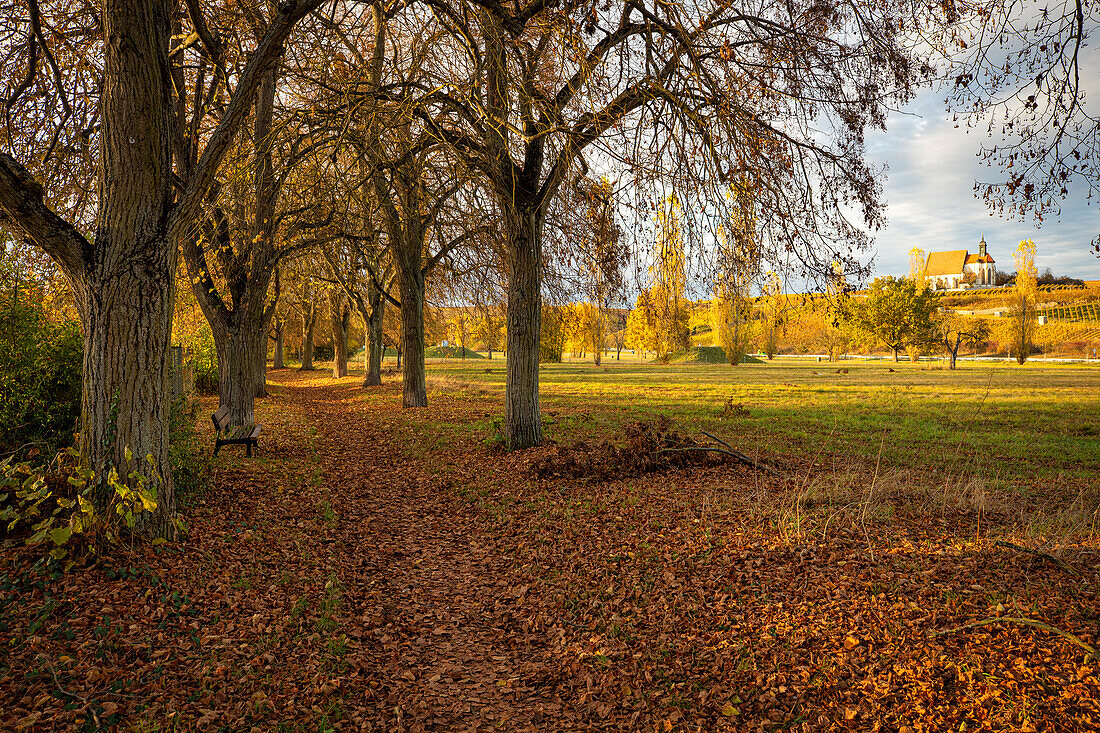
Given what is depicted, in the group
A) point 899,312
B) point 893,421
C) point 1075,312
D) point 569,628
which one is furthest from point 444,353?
point 1075,312

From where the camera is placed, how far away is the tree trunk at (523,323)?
9.54 m

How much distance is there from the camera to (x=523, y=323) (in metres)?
9.63

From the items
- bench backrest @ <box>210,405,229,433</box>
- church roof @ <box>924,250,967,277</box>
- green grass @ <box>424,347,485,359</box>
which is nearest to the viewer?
bench backrest @ <box>210,405,229,433</box>

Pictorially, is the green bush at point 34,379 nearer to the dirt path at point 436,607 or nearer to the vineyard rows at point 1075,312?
the dirt path at point 436,607

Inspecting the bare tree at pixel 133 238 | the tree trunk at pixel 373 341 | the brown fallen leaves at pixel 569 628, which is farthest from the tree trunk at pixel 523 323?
the tree trunk at pixel 373 341

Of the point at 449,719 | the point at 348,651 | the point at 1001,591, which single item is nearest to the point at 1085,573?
the point at 1001,591

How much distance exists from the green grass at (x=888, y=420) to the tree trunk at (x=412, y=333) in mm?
2166

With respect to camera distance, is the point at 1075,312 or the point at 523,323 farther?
the point at 1075,312

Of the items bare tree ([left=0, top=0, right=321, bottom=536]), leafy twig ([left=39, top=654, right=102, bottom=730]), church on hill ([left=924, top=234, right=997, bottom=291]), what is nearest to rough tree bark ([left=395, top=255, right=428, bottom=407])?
bare tree ([left=0, top=0, right=321, bottom=536])

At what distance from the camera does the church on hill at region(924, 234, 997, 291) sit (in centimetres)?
10619

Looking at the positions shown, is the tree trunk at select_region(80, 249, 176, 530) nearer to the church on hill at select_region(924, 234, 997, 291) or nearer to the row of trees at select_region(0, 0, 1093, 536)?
the row of trees at select_region(0, 0, 1093, 536)

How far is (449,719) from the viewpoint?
336 cm

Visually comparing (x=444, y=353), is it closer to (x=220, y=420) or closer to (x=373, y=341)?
(x=373, y=341)

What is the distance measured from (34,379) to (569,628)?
19.4 feet
